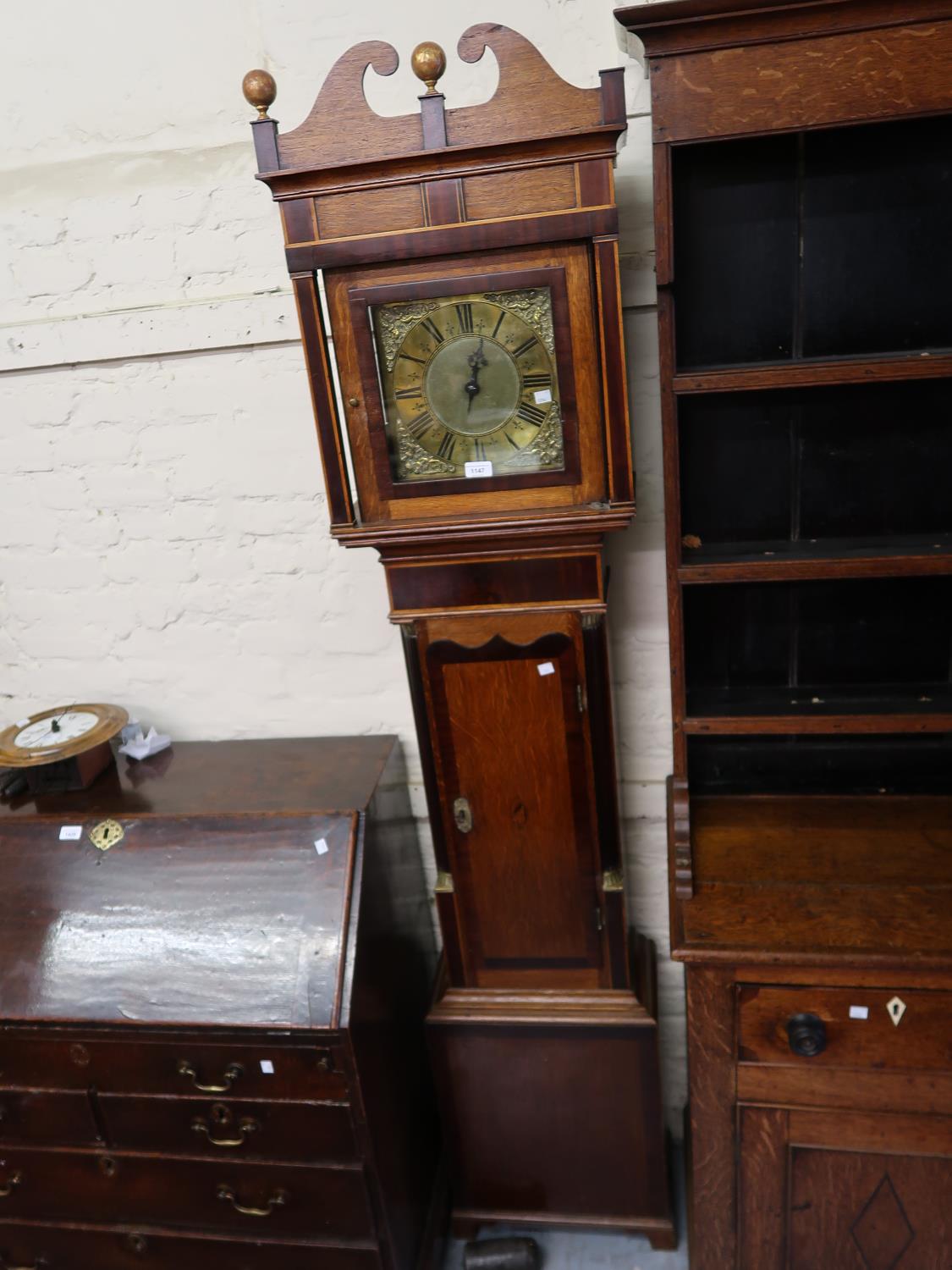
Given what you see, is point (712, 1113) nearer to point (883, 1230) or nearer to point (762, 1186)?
point (762, 1186)

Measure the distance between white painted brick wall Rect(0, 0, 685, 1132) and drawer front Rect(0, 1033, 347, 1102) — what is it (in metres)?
0.67

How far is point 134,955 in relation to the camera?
1744 millimetres

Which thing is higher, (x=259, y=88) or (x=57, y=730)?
(x=259, y=88)

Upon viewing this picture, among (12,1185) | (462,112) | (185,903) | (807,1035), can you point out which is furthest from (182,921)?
(462,112)

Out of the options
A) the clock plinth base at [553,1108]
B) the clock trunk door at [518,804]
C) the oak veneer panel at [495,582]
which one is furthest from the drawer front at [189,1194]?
the oak veneer panel at [495,582]

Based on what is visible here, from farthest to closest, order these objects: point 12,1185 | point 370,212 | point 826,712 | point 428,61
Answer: point 12,1185 → point 826,712 → point 370,212 → point 428,61

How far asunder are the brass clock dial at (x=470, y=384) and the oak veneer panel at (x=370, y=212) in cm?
12

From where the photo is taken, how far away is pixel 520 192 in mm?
1378

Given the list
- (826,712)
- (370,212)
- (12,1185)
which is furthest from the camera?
(12,1185)

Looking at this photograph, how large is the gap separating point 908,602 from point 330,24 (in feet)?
4.99

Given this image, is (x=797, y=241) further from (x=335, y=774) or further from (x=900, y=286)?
(x=335, y=774)

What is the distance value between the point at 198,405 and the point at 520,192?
0.87m

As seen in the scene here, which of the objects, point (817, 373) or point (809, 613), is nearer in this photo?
point (817, 373)

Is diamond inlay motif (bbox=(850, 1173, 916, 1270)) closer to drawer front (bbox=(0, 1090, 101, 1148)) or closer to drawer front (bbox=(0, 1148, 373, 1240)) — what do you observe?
drawer front (bbox=(0, 1148, 373, 1240))
